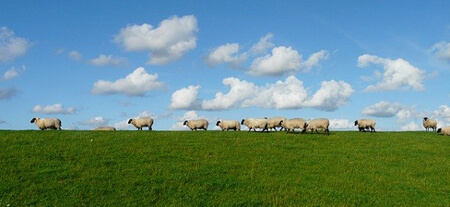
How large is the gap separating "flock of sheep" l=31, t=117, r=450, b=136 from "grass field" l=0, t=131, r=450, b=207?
5.94 m

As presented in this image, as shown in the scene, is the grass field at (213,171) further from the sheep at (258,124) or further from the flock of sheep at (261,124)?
the sheep at (258,124)

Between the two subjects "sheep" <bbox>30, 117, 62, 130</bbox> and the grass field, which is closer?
the grass field

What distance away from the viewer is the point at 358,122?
170ft

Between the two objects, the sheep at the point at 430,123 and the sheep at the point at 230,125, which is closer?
the sheep at the point at 230,125

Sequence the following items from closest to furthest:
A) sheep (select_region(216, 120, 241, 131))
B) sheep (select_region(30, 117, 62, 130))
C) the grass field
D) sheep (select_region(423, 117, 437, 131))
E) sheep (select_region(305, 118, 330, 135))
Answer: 1. the grass field
2. sheep (select_region(305, 118, 330, 135))
3. sheep (select_region(30, 117, 62, 130))
4. sheep (select_region(216, 120, 241, 131))
5. sheep (select_region(423, 117, 437, 131))

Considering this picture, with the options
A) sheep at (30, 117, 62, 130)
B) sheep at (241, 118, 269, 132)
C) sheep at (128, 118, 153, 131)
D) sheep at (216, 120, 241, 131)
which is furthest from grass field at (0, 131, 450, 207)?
sheep at (128, 118, 153, 131)

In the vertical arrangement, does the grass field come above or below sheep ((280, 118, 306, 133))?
below

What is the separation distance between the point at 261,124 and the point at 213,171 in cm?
2029

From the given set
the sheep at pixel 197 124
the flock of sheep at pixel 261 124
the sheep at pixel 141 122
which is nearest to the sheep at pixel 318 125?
the flock of sheep at pixel 261 124

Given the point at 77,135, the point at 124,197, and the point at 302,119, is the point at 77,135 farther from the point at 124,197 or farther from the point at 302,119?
the point at 302,119

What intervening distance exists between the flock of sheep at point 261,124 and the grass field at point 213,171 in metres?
5.94

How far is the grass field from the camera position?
22891mm

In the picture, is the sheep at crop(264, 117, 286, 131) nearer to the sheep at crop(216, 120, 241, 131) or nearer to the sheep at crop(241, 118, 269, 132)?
the sheep at crop(241, 118, 269, 132)

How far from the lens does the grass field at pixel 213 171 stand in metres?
22.9
